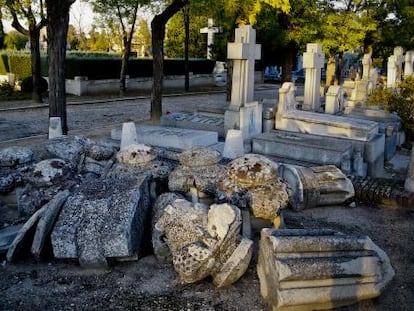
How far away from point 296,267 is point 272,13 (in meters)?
16.6

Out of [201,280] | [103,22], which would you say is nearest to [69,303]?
[201,280]

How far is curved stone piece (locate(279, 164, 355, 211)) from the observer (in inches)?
267

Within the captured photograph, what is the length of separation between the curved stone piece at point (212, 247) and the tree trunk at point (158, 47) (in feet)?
29.1

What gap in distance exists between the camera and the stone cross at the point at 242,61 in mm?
10469

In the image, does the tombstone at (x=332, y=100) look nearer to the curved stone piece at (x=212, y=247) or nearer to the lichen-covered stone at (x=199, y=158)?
the lichen-covered stone at (x=199, y=158)

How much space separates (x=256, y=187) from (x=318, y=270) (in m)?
1.75

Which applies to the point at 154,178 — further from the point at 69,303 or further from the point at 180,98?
the point at 180,98

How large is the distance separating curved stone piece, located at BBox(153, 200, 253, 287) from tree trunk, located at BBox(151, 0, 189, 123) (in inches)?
350

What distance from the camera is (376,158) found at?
10070 mm

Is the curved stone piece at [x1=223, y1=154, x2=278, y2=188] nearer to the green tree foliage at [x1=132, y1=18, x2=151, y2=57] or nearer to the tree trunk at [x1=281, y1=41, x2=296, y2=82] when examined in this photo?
the tree trunk at [x1=281, y1=41, x2=296, y2=82]

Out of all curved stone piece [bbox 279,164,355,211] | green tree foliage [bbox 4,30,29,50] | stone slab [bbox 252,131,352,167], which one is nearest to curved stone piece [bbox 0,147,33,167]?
curved stone piece [bbox 279,164,355,211]

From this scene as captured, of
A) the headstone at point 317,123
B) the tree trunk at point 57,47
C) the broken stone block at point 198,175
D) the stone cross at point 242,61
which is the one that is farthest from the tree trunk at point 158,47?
the broken stone block at point 198,175

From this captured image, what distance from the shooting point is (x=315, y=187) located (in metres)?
6.91

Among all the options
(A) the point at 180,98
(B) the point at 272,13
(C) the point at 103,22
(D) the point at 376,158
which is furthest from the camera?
(C) the point at 103,22
